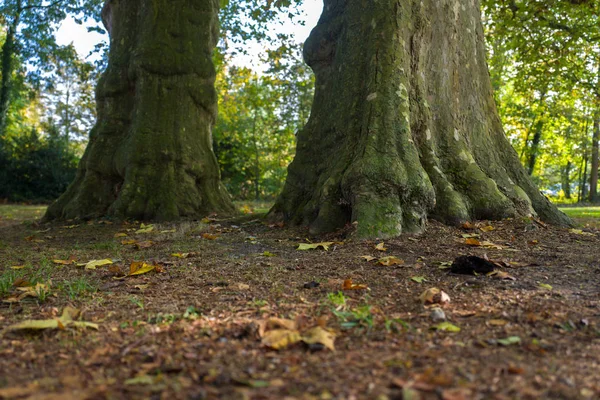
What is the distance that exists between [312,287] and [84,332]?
4.19 ft

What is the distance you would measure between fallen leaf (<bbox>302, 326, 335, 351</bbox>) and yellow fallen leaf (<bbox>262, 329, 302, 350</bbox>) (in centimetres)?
4

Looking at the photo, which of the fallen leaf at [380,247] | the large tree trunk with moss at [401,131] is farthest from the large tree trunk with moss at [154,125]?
the fallen leaf at [380,247]

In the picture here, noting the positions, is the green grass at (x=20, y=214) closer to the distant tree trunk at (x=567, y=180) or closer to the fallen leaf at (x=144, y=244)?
the fallen leaf at (x=144, y=244)

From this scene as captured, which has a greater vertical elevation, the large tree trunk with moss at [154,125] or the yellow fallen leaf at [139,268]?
the large tree trunk with moss at [154,125]

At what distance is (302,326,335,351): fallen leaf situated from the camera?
5.75 ft

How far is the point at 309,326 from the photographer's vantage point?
6.61 feet

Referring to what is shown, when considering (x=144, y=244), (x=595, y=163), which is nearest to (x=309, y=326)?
(x=144, y=244)

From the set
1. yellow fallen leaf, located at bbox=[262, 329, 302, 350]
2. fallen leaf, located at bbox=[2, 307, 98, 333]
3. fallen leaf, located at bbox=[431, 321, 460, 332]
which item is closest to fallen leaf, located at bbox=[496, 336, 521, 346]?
fallen leaf, located at bbox=[431, 321, 460, 332]

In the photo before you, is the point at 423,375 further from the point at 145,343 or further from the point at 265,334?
the point at 145,343

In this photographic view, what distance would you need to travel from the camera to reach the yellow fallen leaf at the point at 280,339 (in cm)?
176

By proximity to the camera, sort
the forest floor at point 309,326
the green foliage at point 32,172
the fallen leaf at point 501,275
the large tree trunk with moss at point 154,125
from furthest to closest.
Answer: the green foliage at point 32,172, the large tree trunk with moss at point 154,125, the fallen leaf at point 501,275, the forest floor at point 309,326

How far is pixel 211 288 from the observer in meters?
2.82

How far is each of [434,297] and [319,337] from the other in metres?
0.88

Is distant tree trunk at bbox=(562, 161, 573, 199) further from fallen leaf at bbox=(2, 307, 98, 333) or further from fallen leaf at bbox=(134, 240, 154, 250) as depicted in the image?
fallen leaf at bbox=(2, 307, 98, 333)
